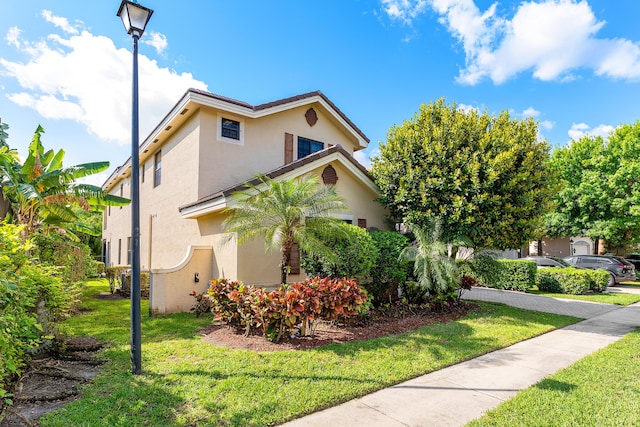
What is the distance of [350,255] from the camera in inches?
374

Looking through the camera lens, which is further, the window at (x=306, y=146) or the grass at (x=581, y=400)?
the window at (x=306, y=146)

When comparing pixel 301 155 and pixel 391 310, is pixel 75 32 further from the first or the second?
pixel 391 310

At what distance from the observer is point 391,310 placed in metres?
10.6

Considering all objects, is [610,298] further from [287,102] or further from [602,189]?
[287,102]

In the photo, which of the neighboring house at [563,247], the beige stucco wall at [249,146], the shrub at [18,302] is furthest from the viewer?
the neighboring house at [563,247]

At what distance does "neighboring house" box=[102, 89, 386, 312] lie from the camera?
36.0ft

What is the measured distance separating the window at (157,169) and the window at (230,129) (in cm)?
559

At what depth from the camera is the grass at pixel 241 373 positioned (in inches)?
171

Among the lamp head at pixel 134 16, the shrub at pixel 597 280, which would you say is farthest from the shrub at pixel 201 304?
the shrub at pixel 597 280

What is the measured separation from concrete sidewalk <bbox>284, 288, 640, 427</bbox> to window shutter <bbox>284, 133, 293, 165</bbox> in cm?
1067

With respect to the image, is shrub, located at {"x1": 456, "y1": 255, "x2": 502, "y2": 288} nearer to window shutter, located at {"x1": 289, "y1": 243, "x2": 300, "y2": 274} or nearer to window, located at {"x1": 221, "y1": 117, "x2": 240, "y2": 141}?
window shutter, located at {"x1": 289, "y1": 243, "x2": 300, "y2": 274}

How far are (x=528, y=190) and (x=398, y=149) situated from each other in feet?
14.1

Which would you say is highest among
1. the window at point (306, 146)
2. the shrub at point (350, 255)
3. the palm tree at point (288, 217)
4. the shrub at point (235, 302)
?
the window at point (306, 146)

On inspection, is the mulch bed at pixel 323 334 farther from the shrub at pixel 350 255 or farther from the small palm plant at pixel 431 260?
the shrub at pixel 350 255
